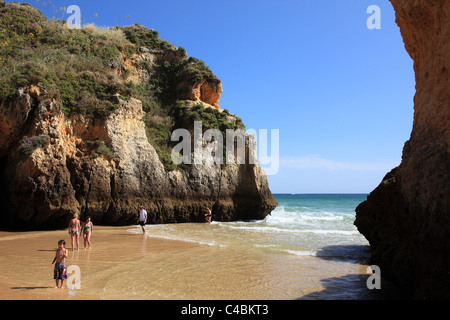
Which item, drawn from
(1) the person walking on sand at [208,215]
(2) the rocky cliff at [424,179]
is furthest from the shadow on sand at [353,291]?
(1) the person walking on sand at [208,215]

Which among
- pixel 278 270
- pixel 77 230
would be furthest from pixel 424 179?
pixel 77 230

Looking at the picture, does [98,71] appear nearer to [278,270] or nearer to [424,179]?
[278,270]

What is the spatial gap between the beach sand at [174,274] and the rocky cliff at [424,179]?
1.17 metres

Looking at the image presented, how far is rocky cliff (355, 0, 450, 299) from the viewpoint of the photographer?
18.2 ft

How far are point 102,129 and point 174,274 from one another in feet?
40.3

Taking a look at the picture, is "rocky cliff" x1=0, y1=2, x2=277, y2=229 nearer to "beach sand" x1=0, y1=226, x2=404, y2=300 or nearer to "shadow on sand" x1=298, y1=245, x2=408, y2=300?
"beach sand" x1=0, y1=226, x2=404, y2=300

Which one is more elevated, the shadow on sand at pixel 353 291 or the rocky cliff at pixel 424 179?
the rocky cliff at pixel 424 179

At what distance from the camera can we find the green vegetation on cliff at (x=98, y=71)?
16.8 meters

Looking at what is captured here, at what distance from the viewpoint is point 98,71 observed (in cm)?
2047

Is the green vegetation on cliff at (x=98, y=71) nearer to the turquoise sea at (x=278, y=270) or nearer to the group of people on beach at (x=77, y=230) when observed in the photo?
the group of people on beach at (x=77, y=230)

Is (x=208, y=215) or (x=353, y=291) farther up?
(x=208, y=215)

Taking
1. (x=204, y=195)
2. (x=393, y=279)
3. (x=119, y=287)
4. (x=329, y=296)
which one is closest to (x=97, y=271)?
(x=119, y=287)

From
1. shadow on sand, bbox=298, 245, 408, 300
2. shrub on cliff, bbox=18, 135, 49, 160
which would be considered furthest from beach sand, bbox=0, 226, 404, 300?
shrub on cliff, bbox=18, 135, 49, 160

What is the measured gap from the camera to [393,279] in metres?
7.48
